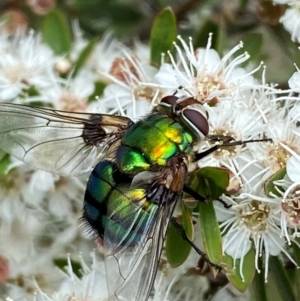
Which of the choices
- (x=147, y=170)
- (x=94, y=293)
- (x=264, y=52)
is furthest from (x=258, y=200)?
(x=264, y=52)

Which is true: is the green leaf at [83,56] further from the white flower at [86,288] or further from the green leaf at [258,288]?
the green leaf at [258,288]

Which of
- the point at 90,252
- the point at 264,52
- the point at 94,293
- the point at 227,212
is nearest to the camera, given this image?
the point at 227,212

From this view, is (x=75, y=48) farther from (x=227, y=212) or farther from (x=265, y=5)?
(x=227, y=212)

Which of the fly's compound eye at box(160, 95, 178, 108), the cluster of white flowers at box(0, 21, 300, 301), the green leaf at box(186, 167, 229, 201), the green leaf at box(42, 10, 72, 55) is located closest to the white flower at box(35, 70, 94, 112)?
the cluster of white flowers at box(0, 21, 300, 301)

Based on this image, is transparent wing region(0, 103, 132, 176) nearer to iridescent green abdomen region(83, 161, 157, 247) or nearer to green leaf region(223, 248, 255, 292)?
iridescent green abdomen region(83, 161, 157, 247)

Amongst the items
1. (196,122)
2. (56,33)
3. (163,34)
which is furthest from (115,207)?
(56,33)

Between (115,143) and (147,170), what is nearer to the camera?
(147,170)
